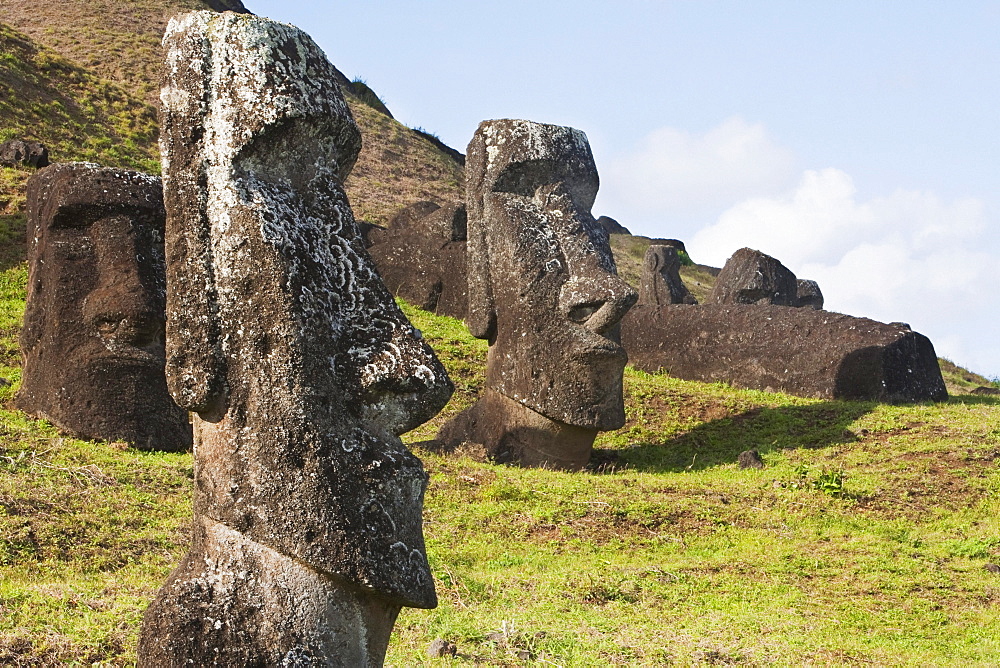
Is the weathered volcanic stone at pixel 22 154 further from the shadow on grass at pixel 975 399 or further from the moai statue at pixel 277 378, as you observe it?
the moai statue at pixel 277 378

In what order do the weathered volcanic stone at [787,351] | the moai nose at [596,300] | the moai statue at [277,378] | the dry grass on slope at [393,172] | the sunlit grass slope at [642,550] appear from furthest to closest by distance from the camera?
the dry grass on slope at [393,172] < the weathered volcanic stone at [787,351] < the moai nose at [596,300] < the sunlit grass slope at [642,550] < the moai statue at [277,378]

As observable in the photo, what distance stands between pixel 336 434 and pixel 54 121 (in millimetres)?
18539

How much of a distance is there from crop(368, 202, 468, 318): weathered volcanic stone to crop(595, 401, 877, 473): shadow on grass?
5454mm

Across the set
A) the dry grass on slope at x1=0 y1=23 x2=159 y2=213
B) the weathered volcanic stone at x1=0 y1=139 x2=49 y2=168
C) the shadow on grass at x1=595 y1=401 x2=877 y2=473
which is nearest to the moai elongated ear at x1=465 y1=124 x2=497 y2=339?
the shadow on grass at x1=595 y1=401 x2=877 y2=473

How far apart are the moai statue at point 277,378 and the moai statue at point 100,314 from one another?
585 cm

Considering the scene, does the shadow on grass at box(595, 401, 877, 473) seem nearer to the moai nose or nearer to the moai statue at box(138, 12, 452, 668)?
the moai nose

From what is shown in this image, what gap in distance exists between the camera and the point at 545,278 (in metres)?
10.6

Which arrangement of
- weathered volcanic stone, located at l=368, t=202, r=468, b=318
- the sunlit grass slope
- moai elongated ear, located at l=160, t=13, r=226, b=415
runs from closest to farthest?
moai elongated ear, located at l=160, t=13, r=226, b=415 → the sunlit grass slope → weathered volcanic stone, located at l=368, t=202, r=468, b=318

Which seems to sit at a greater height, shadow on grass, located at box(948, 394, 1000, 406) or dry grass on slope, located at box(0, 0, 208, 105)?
dry grass on slope, located at box(0, 0, 208, 105)

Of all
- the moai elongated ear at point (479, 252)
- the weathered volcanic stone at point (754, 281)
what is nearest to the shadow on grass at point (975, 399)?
the weathered volcanic stone at point (754, 281)

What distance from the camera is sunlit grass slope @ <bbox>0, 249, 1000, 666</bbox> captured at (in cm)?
587

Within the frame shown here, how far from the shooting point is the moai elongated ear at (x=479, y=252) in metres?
11.0

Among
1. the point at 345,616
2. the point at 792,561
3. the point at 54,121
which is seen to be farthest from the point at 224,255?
the point at 54,121

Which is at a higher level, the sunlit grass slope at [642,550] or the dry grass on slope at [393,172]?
the dry grass on slope at [393,172]
